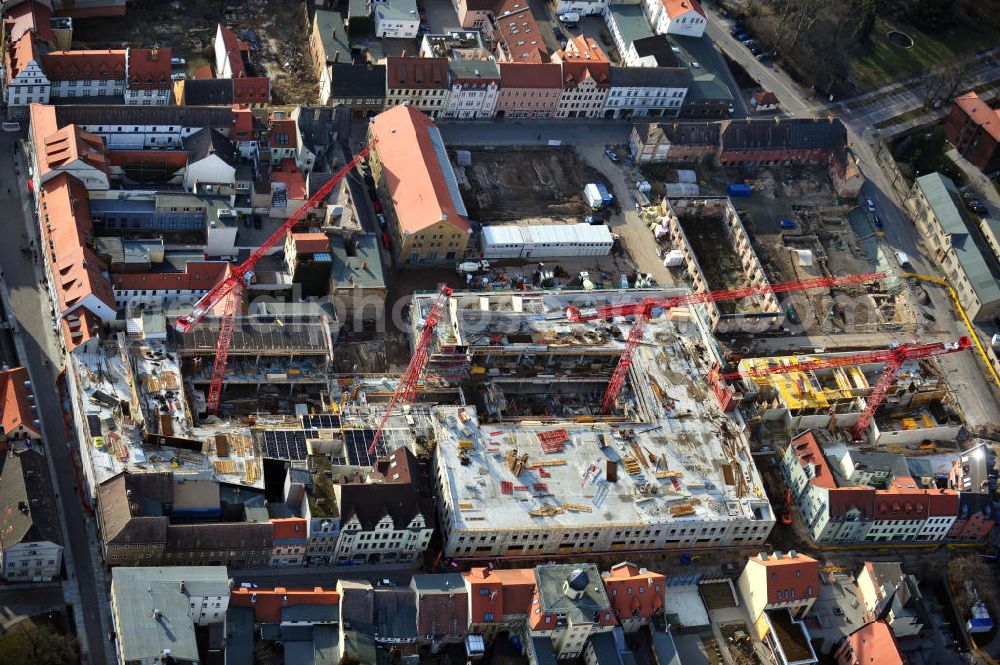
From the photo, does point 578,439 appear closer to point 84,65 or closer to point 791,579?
point 791,579

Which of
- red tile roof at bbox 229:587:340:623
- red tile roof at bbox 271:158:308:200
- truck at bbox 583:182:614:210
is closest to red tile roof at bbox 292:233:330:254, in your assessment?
red tile roof at bbox 271:158:308:200

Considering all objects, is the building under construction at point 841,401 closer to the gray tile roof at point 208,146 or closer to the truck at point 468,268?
the truck at point 468,268

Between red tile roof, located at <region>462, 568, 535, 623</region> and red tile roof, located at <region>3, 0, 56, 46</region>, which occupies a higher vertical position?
red tile roof, located at <region>3, 0, 56, 46</region>

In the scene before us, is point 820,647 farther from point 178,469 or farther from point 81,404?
point 81,404

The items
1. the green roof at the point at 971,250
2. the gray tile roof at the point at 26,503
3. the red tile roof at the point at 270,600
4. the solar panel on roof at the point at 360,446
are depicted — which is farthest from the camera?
the green roof at the point at 971,250

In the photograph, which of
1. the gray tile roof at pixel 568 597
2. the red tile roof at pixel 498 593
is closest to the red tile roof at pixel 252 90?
the red tile roof at pixel 498 593

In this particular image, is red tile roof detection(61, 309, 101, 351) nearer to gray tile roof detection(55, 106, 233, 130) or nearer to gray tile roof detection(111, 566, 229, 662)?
gray tile roof detection(111, 566, 229, 662)

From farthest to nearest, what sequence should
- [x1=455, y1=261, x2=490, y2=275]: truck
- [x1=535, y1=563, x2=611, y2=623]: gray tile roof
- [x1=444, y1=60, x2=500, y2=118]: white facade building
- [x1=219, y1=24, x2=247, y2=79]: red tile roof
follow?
[x1=444, y1=60, x2=500, y2=118]: white facade building, [x1=219, y1=24, x2=247, y2=79]: red tile roof, [x1=455, y1=261, x2=490, y2=275]: truck, [x1=535, y1=563, x2=611, y2=623]: gray tile roof

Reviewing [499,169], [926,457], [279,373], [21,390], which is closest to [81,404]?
[21,390]
